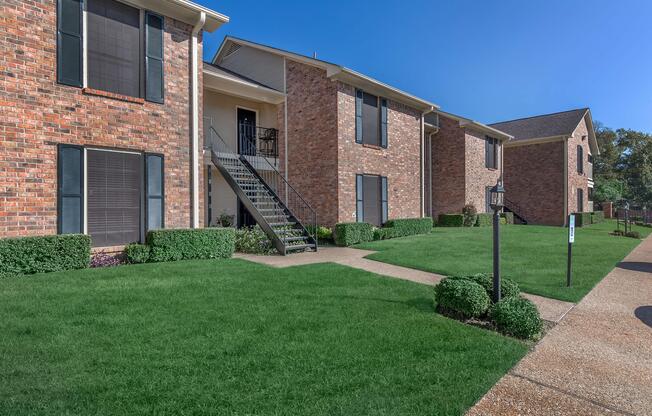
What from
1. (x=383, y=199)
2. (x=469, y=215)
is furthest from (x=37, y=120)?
(x=469, y=215)

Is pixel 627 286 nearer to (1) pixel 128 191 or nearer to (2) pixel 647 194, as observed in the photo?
(1) pixel 128 191

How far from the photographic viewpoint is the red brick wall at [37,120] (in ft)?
22.8

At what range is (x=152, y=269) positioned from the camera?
23.6 ft

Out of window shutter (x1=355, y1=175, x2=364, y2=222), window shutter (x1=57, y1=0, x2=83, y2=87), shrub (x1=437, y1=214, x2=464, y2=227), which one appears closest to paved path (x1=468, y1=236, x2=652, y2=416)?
window shutter (x1=355, y1=175, x2=364, y2=222)

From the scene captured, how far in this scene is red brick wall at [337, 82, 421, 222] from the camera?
514 inches

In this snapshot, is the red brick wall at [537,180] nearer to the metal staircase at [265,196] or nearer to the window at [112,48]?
the metal staircase at [265,196]

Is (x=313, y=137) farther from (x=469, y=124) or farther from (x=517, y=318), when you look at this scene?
(x=469, y=124)

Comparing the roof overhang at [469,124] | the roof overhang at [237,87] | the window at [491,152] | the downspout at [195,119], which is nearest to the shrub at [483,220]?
the window at [491,152]

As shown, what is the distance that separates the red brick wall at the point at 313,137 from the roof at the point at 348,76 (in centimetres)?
33

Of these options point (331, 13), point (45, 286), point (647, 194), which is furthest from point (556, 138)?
point (647, 194)

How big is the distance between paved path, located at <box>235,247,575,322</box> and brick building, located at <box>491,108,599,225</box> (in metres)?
18.7

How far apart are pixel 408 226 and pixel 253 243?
7.15m

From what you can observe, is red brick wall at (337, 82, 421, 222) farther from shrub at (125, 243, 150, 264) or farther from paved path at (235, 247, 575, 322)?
shrub at (125, 243, 150, 264)

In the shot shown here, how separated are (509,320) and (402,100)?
1287 cm
